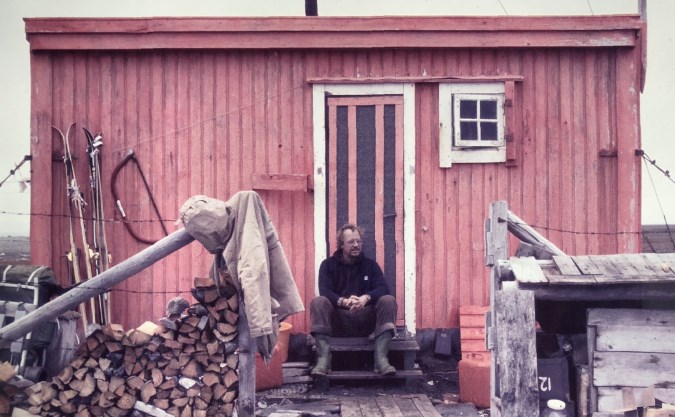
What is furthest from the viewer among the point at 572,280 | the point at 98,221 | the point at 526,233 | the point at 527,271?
the point at 98,221

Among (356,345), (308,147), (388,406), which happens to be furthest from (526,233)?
(308,147)

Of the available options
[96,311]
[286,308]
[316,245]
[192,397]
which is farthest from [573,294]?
[96,311]

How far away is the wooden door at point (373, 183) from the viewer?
695cm

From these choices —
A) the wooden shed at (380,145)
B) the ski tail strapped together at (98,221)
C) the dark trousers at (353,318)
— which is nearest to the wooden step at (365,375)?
the dark trousers at (353,318)

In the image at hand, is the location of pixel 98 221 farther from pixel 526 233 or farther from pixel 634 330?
pixel 634 330

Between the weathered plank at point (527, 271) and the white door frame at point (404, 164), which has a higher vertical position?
the white door frame at point (404, 164)

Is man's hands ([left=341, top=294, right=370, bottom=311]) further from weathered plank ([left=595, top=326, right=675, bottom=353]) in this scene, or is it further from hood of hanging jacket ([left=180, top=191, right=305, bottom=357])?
weathered plank ([left=595, top=326, right=675, bottom=353])

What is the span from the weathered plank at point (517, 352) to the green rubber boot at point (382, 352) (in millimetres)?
1832

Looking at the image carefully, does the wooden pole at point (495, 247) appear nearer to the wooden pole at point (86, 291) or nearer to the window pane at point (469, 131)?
the window pane at point (469, 131)

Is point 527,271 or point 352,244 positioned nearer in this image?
point 527,271

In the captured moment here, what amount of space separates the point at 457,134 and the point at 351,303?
2.11m

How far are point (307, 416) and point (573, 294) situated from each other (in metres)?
2.24

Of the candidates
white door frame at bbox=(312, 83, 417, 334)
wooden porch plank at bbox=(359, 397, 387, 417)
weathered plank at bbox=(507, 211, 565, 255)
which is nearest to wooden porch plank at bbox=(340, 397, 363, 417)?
wooden porch plank at bbox=(359, 397, 387, 417)

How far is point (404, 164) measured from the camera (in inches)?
273
